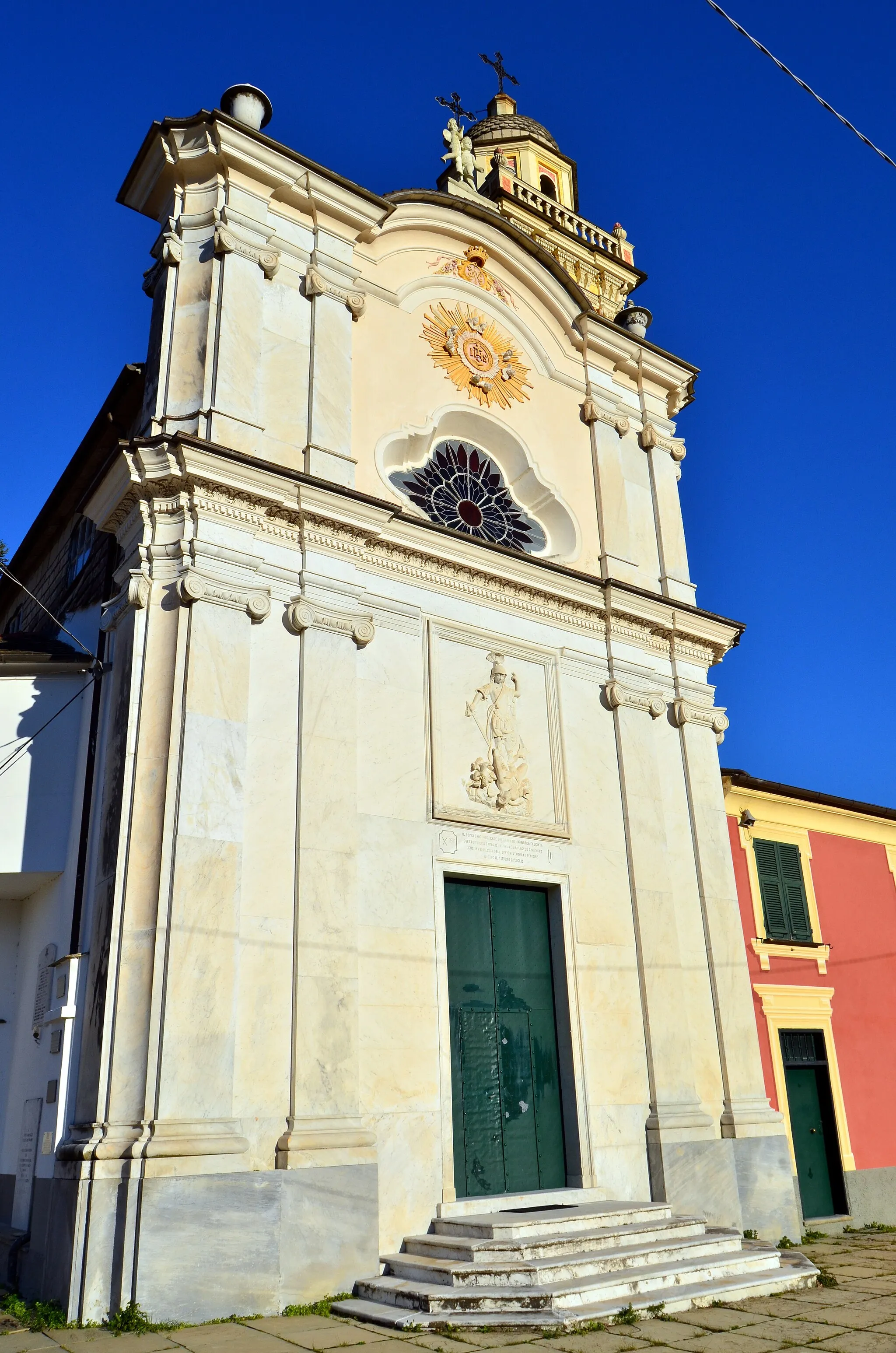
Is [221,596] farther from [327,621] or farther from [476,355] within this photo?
[476,355]

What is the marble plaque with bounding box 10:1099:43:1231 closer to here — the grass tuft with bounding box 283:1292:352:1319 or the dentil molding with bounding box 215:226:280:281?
the grass tuft with bounding box 283:1292:352:1319

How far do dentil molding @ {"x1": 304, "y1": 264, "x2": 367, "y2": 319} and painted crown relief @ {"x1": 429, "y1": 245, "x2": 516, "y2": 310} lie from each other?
190 centimetres

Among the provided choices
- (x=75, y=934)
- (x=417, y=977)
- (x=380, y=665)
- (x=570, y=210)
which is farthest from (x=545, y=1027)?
(x=570, y=210)

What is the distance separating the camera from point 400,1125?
9844 mm

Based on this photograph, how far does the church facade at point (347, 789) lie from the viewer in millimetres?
8828

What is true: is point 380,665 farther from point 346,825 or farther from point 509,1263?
point 509,1263

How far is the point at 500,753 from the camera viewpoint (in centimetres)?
1211

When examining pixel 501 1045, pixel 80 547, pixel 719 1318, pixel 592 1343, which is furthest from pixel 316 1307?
pixel 80 547

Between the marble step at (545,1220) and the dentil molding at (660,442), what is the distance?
33.7ft

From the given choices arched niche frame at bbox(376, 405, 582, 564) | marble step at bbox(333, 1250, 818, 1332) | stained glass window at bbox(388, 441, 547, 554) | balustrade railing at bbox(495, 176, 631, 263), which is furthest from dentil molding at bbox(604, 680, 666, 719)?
balustrade railing at bbox(495, 176, 631, 263)

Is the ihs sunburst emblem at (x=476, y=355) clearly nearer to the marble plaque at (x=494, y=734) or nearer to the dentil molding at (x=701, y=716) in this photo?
the marble plaque at (x=494, y=734)

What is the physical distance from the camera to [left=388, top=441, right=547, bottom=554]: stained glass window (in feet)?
44.1

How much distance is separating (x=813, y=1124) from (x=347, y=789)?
9.38 m

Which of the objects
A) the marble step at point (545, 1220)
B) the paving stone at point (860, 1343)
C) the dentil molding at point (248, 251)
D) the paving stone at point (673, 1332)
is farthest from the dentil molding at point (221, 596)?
the paving stone at point (860, 1343)
